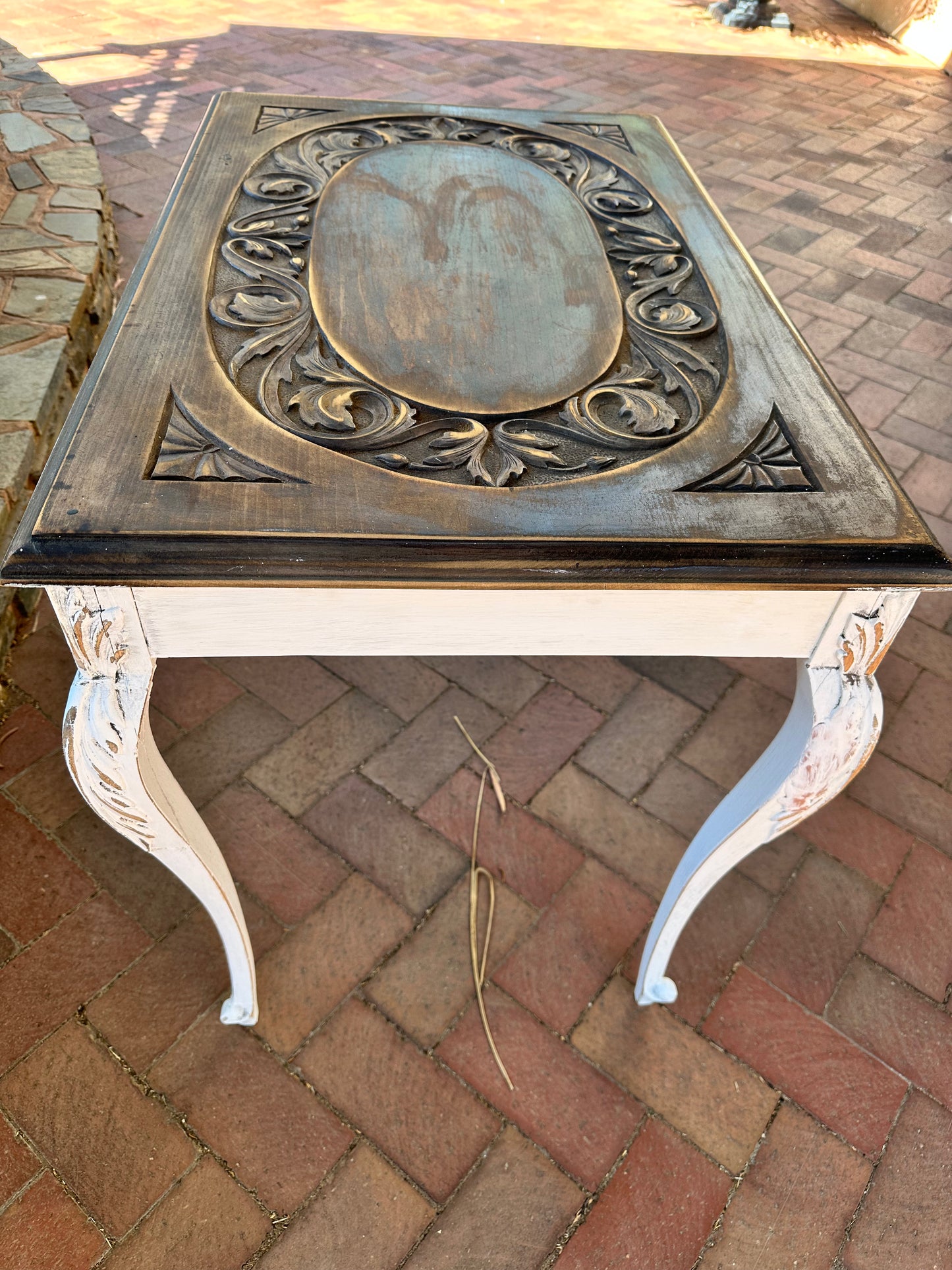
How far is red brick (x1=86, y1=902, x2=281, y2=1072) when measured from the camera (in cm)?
125

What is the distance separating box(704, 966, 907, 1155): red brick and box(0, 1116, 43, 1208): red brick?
0.98 m

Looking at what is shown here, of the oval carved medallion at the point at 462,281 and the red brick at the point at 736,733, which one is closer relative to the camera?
the oval carved medallion at the point at 462,281

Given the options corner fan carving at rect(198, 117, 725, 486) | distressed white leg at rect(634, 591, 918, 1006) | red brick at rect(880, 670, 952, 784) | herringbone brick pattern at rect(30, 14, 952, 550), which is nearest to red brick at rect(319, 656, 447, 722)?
distressed white leg at rect(634, 591, 918, 1006)

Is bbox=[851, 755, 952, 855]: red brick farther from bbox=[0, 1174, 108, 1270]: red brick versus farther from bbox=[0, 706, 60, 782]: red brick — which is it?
bbox=[0, 706, 60, 782]: red brick

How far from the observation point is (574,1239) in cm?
111

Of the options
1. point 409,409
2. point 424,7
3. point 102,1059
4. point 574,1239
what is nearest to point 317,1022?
point 102,1059

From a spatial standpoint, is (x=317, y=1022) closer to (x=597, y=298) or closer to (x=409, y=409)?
(x=409, y=409)

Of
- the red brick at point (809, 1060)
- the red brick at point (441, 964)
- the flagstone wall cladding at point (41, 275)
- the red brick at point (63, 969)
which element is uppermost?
the flagstone wall cladding at point (41, 275)

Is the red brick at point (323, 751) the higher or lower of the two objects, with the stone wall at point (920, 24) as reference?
lower

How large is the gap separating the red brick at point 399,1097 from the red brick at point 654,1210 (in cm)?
18

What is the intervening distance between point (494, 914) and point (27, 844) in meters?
0.82

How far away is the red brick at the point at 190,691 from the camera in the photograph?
1693 mm

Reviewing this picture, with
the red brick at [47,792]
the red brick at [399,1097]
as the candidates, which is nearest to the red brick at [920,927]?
the red brick at [399,1097]

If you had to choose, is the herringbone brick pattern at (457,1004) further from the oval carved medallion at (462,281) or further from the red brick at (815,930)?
the oval carved medallion at (462,281)
